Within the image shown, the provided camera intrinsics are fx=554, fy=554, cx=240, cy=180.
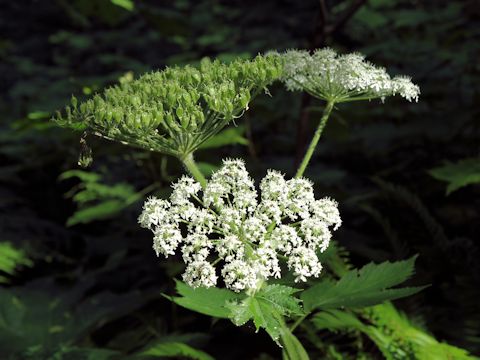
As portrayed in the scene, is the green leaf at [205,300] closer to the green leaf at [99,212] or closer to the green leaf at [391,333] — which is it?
the green leaf at [391,333]

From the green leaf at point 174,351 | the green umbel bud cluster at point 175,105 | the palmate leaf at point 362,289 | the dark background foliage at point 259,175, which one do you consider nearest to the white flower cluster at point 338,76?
the green umbel bud cluster at point 175,105

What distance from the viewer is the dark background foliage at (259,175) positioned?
360 centimetres

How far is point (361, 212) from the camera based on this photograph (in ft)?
15.8

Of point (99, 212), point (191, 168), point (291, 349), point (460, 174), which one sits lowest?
point (291, 349)

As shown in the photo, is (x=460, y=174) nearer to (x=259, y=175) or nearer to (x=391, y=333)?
(x=391, y=333)

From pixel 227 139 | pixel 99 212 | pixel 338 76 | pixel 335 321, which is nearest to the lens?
pixel 338 76

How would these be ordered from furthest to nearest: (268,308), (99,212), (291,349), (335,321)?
(99,212)
(335,321)
(291,349)
(268,308)

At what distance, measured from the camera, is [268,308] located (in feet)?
5.91

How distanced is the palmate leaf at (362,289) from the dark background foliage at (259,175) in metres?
1.09

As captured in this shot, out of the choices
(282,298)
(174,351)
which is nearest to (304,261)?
(282,298)

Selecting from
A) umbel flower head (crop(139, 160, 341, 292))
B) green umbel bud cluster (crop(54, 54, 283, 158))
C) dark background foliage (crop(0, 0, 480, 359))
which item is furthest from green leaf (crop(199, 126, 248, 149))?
umbel flower head (crop(139, 160, 341, 292))

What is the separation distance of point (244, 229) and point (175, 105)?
546 mm

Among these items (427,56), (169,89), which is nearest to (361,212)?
(427,56)

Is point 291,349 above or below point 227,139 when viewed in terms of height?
below
